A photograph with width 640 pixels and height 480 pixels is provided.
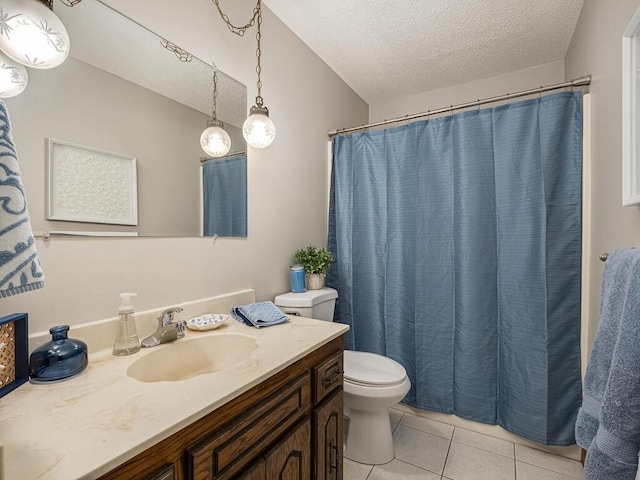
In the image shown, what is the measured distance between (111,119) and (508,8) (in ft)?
6.74

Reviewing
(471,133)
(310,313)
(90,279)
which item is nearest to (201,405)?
(90,279)

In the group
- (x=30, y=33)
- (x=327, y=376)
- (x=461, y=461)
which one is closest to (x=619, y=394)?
(x=327, y=376)

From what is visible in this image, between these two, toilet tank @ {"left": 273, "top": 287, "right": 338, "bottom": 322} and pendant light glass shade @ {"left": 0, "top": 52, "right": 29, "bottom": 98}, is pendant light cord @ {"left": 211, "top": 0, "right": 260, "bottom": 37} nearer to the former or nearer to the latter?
pendant light glass shade @ {"left": 0, "top": 52, "right": 29, "bottom": 98}

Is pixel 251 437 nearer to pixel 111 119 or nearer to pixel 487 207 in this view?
pixel 111 119

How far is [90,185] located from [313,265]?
46.0 inches

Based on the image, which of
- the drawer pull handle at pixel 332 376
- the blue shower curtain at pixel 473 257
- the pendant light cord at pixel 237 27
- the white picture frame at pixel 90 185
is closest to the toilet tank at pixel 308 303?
the blue shower curtain at pixel 473 257

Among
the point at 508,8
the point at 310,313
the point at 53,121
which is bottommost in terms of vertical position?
the point at 310,313

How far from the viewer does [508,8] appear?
5.49 ft

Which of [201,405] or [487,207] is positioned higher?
[487,207]

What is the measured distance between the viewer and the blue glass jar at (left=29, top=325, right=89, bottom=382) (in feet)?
2.47

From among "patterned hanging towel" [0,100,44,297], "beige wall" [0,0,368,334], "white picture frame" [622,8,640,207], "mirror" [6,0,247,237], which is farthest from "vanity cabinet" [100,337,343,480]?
"white picture frame" [622,8,640,207]

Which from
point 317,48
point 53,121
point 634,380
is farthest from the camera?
point 317,48

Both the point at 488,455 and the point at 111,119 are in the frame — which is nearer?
the point at 111,119

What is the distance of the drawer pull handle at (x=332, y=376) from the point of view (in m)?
1.08
